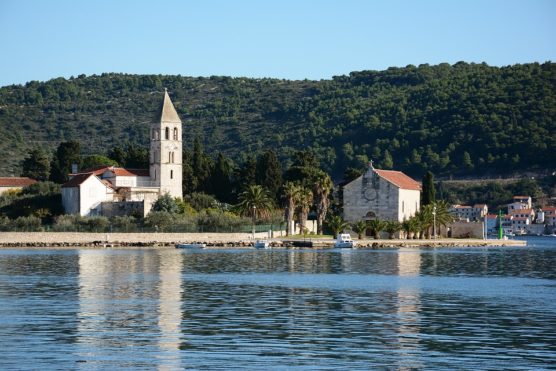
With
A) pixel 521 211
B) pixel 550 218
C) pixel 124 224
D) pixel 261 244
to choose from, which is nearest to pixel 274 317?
pixel 261 244

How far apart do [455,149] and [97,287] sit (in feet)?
422

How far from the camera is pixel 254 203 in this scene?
94.9 meters

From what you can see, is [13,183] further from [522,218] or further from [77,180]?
[522,218]

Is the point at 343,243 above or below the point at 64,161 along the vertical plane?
below

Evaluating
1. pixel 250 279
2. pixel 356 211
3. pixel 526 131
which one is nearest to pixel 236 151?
pixel 526 131

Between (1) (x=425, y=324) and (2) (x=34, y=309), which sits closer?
(1) (x=425, y=324)

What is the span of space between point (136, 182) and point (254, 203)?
11.9m

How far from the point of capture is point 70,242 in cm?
8812

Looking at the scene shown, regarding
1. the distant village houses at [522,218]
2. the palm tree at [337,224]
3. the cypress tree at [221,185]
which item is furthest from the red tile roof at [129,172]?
the distant village houses at [522,218]

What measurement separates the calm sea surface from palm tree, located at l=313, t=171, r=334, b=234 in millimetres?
36942

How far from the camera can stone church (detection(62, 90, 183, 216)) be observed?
9331 centimetres

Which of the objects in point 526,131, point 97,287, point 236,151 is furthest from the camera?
point 236,151

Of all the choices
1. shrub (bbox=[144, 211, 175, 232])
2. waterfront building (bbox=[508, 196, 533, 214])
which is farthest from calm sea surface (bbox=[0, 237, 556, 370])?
waterfront building (bbox=[508, 196, 533, 214])

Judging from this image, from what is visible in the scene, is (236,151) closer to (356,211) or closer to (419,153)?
(419,153)
